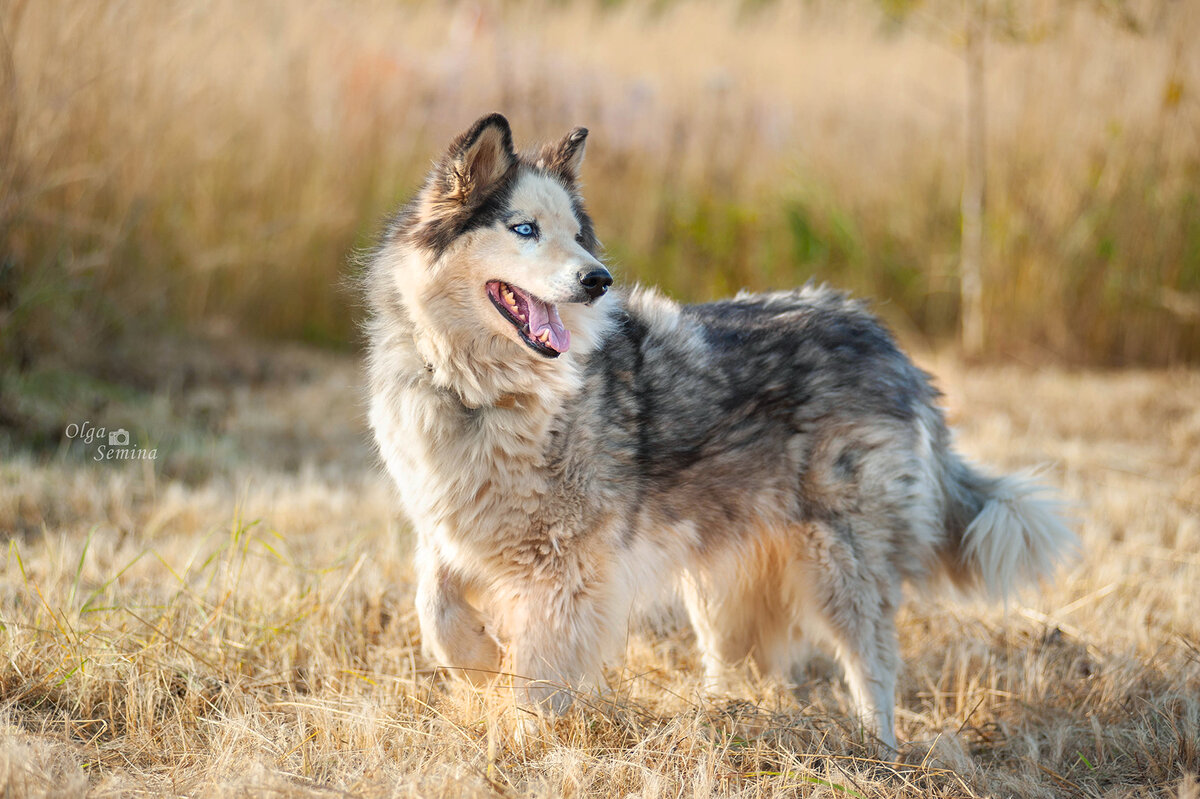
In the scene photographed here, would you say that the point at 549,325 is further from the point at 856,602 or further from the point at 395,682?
the point at 856,602

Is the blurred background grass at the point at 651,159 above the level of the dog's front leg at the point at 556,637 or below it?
above

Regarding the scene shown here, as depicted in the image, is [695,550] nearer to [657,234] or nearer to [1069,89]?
[657,234]

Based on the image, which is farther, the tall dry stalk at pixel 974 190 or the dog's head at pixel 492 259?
the tall dry stalk at pixel 974 190

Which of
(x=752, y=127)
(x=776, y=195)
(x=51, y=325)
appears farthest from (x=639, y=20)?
(x=51, y=325)

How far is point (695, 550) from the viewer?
3.06m

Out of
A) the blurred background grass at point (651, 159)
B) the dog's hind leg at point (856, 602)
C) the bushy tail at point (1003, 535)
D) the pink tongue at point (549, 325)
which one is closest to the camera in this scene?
the pink tongue at point (549, 325)

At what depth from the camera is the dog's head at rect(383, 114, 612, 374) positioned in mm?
2709

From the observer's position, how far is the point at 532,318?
2762 millimetres

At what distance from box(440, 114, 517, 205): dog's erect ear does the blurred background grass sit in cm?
335

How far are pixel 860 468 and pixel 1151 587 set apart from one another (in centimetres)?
159

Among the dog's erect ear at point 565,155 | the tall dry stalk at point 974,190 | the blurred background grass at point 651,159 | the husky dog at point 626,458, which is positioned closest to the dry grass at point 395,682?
the husky dog at point 626,458

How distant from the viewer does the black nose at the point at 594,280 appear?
2.62m

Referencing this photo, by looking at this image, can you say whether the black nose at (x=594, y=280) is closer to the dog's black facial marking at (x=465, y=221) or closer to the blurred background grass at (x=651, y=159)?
the dog's black facial marking at (x=465, y=221)

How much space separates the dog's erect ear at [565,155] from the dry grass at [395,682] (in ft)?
4.82
